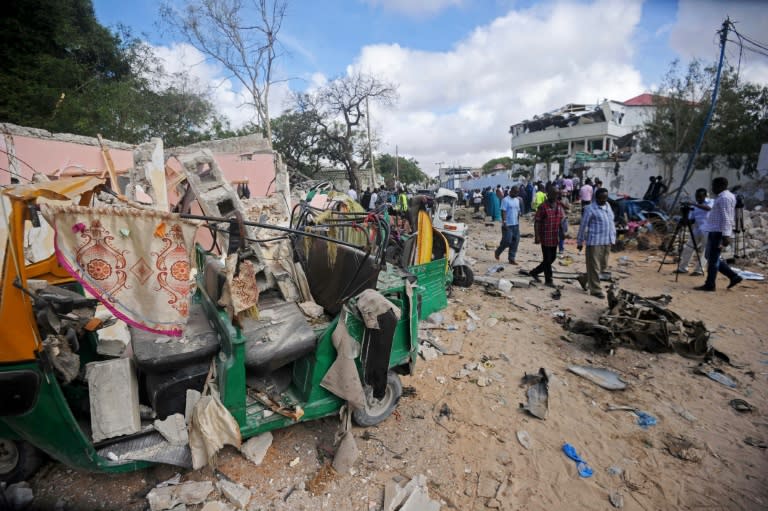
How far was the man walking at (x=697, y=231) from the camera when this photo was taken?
7105mm

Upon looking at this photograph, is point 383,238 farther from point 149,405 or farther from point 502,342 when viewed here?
point 502,342

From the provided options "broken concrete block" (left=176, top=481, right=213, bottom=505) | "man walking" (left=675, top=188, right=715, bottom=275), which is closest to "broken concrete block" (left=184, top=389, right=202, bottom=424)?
"broken concrete block" (left=176, top=481, right=213, bottom=505)

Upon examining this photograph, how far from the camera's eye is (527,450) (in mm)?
2984

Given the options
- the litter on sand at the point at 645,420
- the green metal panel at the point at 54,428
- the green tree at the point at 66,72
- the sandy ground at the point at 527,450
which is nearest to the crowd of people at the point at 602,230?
the sandy ground at the point at 527,450

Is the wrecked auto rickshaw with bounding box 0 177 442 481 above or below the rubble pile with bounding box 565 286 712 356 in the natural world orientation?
above

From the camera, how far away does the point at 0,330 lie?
76.7 inches

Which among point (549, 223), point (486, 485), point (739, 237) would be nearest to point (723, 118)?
point (739, 237)

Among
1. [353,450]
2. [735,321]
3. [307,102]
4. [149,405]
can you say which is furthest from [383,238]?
[307,102]

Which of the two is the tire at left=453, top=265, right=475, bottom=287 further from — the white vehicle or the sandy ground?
the sandy ground

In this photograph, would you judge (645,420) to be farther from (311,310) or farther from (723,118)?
(723,118)

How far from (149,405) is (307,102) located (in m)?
22.5

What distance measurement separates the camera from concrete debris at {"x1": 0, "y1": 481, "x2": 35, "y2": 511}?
2357mm

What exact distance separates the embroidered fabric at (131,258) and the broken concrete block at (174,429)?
795mm

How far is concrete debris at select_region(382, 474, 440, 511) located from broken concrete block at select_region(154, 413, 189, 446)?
4.74ft
